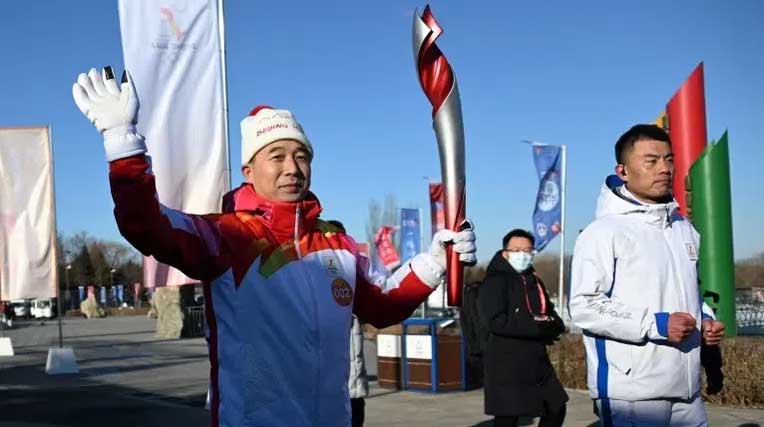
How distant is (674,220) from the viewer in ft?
12.1

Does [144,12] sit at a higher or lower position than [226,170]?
higher

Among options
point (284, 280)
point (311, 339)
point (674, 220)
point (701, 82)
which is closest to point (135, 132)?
point (284, 280)

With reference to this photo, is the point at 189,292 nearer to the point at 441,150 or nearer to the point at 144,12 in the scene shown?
the point at 144,12

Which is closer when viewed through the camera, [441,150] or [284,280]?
[284,280]

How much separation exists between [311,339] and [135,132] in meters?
0.87

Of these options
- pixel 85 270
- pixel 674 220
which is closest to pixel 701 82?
pixel 674 220

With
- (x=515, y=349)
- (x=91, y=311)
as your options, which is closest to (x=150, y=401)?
(x=515, y=349)

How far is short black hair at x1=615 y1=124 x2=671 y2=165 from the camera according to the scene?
12.1 ft

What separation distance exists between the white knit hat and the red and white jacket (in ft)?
0.65

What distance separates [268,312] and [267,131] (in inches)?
25.5

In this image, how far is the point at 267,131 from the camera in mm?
3084

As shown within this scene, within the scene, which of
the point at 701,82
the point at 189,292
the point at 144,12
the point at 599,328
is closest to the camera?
the point at 599,328

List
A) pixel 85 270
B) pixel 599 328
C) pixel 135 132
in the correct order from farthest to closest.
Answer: pixel 85 270 → pixel 599 328 → pixel 135 132

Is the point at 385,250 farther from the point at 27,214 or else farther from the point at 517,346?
the point at 517,346
